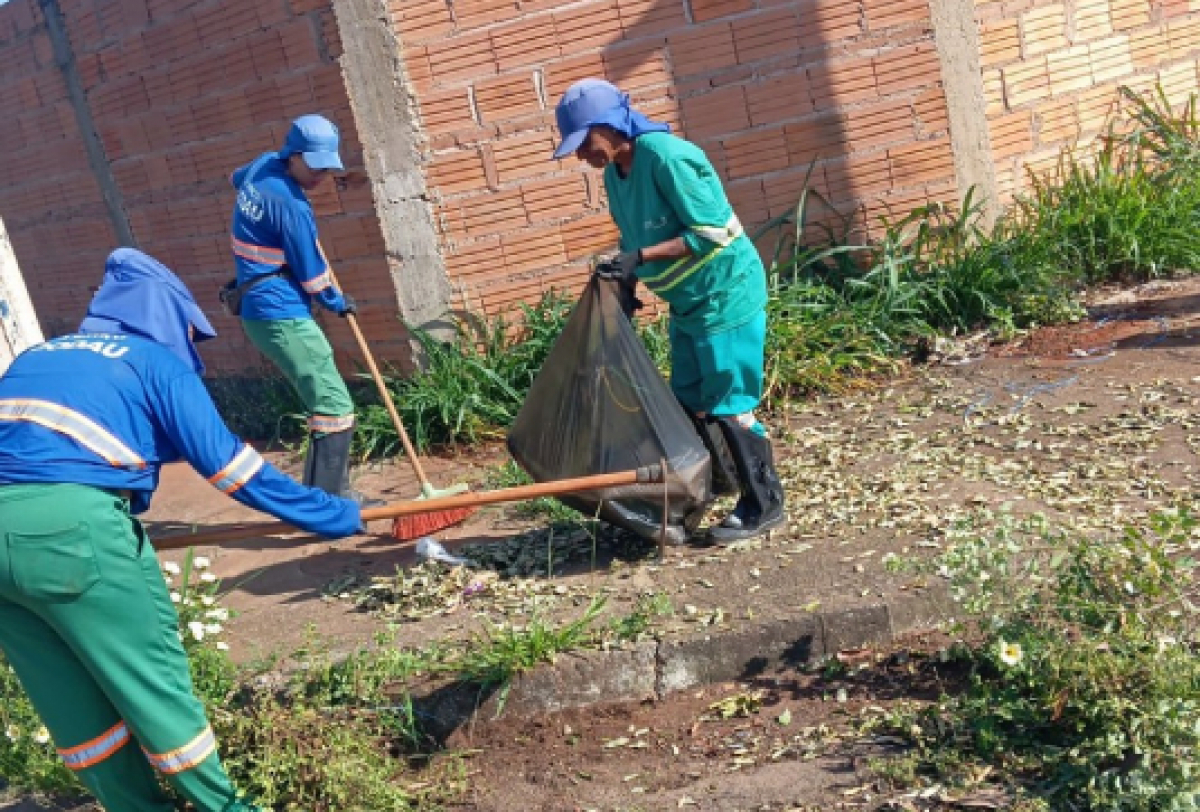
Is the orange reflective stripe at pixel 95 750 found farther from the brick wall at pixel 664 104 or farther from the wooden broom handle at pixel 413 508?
the brick wall at pixel 664 104

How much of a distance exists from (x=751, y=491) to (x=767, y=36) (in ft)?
9.42

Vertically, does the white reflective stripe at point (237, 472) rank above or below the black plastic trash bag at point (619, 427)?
above

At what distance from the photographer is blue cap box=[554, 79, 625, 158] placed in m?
4.28

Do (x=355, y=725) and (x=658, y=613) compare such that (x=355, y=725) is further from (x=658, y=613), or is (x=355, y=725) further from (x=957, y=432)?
(x=957, y=432)

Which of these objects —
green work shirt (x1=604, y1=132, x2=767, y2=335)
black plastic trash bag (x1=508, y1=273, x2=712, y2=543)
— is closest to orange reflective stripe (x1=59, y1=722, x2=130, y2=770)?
black plastic trash bag (x1=508, y1=273, x2=712, y2=543)

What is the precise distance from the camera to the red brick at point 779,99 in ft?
21.3

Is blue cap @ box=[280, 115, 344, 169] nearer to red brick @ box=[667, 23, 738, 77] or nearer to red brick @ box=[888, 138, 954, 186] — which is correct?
red brick @ box=[667, 23, 738, 77]

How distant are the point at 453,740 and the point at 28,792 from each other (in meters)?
1.43

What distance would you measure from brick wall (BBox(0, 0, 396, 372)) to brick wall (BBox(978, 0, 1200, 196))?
344 cm

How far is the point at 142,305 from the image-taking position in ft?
11.2

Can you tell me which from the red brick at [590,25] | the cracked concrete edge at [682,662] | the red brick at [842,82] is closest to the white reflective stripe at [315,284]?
the red brick at [590,25]

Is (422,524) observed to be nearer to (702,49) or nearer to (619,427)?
(619,427)

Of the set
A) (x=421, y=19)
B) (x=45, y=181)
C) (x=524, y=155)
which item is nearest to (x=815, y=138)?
(x=524, y=155)

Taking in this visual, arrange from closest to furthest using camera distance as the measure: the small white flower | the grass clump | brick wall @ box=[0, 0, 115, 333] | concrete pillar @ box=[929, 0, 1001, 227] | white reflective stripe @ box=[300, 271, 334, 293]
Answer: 1. the grass clump
2. the small white flower
3. white reflective stripe @ box=[300, 271, 334, 293]
4. concrete pillar @ box=[929, 0, 1001, 227]
5. brick wall @ box=[0, 0, 115, 333]
